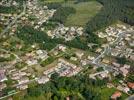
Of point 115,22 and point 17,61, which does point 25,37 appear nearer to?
point 17,61

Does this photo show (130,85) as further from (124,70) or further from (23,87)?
(23,87)

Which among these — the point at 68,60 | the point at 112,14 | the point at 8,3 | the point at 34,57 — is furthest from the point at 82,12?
the point at 34,57

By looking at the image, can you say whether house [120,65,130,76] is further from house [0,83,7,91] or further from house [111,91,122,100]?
house [0,83,7,91]

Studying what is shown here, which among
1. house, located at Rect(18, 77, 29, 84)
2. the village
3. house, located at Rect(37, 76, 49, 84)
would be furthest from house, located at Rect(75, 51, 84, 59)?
house, located at Rect(18, 77, 29, 84)

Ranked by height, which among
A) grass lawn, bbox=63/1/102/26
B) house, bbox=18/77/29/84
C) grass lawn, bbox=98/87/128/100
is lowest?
grass lawn, bbox=98/87/128/100

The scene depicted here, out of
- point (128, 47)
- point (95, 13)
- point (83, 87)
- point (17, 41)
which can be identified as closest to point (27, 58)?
point (17, 41)

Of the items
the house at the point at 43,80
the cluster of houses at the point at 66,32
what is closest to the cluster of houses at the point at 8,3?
the cluster of houses at the point at 66,32

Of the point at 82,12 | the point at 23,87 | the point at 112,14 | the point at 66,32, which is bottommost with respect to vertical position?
the point at 23,87
